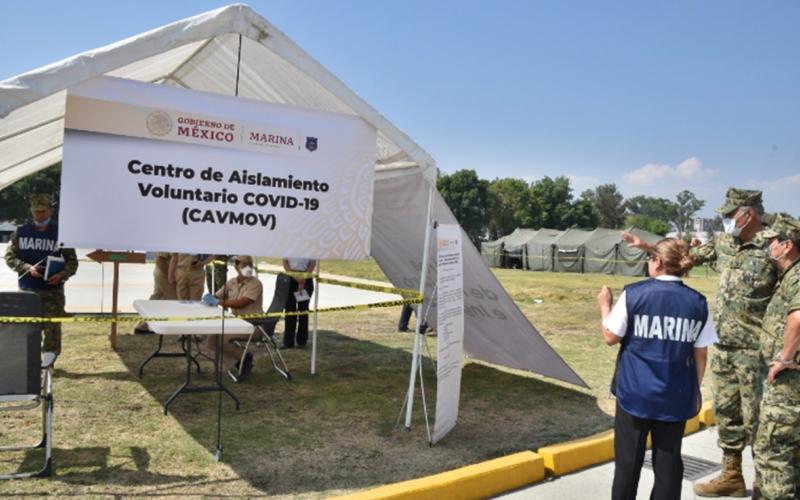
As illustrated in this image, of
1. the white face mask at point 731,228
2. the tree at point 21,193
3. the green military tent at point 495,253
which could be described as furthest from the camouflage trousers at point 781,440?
the tree at point 21,193

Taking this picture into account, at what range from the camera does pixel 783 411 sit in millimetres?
3799

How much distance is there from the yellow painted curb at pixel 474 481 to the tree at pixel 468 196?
65977mm

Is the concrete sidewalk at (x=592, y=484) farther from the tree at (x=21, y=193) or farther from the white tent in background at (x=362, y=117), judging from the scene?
the tree at (x=21, y=193)

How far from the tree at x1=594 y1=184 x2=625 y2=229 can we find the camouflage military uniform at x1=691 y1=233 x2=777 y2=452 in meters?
102

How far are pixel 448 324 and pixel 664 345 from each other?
2298 mm

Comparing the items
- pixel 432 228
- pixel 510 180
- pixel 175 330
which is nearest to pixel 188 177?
pixel 175 330

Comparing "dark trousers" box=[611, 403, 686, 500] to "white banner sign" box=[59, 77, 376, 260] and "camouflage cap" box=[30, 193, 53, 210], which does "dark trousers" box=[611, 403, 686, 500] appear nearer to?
"white banner sign" box=[59, 77, 376, 260]

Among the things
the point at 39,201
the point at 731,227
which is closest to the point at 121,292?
the point at 39,201

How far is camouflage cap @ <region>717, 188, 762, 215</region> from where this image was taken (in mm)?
4836

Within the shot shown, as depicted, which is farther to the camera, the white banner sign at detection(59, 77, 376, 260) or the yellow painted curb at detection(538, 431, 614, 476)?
the yellow painted curb at detection(538, 431, 614, 476)

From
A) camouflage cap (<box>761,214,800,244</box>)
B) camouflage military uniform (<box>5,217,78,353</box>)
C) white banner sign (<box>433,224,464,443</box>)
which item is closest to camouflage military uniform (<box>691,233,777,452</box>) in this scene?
camouflage cap (<box>761,214,800,244</box>)

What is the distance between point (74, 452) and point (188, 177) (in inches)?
89.1

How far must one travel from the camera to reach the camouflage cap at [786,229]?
13.5 ft

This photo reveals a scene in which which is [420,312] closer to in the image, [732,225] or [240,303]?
[240,303]
